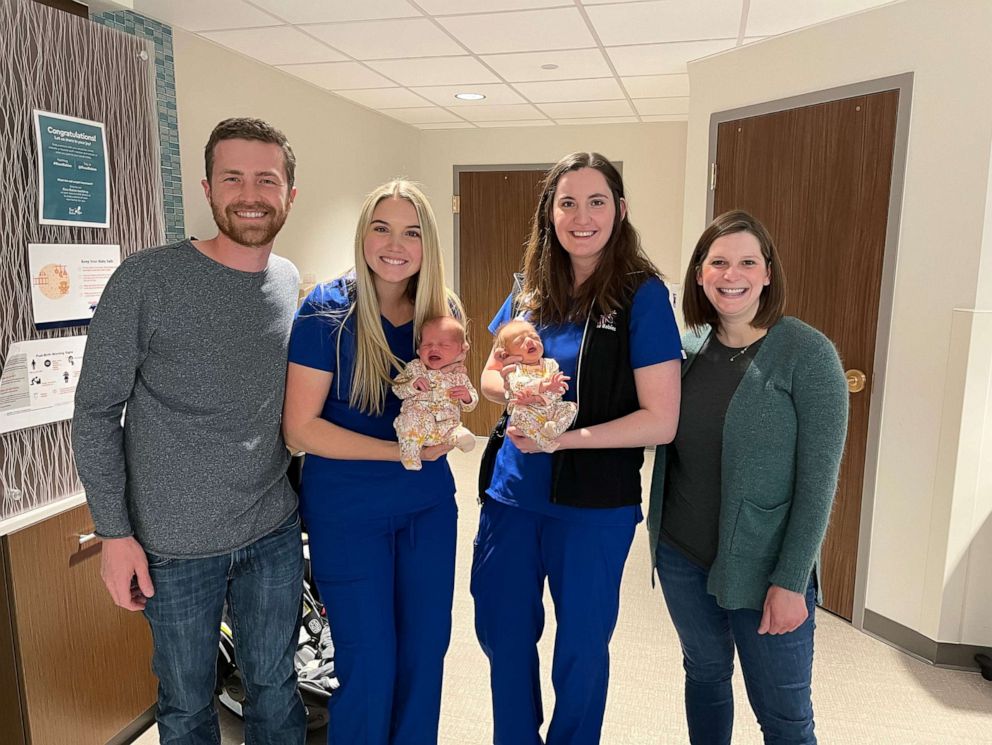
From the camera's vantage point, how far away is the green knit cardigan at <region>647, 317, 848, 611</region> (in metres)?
1.45

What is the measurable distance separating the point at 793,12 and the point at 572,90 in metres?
1.63

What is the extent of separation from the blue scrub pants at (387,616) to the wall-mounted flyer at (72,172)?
1.11m

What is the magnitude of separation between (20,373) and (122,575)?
0.67m

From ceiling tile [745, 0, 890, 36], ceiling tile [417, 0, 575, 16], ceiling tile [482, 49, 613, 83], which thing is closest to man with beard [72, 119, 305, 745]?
ceiling tile [417, 0, 575, 16]

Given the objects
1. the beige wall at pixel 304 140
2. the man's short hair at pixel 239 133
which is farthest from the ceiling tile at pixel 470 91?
the man's short hair at pixel 239 133

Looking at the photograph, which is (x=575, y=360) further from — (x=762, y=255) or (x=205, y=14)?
(x=205, y=14)

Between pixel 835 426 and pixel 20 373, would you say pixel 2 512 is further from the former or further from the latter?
pixel 835 426

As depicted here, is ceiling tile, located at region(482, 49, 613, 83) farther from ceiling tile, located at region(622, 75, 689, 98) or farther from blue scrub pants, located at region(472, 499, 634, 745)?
blue scrub pants, located at region(472, 499, 634, 745)

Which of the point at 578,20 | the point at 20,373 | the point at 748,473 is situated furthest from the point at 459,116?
the point at 748,473

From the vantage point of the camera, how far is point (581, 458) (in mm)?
1613

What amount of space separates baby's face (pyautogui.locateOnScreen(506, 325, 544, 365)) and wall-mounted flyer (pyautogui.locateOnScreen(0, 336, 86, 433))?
124 centimetres

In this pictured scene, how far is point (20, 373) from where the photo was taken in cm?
180

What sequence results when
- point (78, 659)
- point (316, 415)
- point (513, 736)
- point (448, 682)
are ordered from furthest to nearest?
point (448, 682), point (78, 659), point (513, 736), point (316, 415)

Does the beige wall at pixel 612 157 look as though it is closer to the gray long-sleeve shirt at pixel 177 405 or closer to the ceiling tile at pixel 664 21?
the ceiling tile at pixel 664 21
